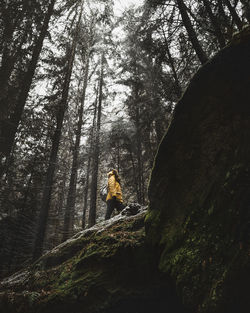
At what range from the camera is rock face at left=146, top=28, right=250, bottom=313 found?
8.15ft

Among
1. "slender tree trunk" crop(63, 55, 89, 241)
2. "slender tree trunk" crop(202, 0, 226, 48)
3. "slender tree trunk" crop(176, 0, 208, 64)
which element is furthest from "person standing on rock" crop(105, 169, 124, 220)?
"slender tree trunk" crop(202, 0, 226, 48)

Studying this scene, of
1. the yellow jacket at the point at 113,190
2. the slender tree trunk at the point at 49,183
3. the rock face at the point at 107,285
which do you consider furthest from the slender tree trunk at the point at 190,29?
the rock face at the point at 107,285

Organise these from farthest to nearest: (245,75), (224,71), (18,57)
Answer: (18,57) → (224,71) → (245,75)

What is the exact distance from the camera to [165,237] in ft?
12.2

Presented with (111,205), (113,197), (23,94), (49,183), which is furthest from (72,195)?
(23,94)

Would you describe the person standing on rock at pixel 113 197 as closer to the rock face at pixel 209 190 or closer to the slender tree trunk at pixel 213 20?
the rock face at pixel 209 190

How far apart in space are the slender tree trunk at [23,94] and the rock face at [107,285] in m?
4.40

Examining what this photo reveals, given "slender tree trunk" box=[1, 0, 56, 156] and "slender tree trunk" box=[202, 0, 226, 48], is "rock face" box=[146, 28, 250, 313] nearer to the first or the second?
"slender tree trunk" box=[202, 0, 226, 48]

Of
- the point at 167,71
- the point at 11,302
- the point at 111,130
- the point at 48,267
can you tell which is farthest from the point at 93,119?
the point at 11,302

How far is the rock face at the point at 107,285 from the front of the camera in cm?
356

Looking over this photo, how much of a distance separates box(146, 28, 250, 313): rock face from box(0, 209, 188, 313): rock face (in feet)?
1.65

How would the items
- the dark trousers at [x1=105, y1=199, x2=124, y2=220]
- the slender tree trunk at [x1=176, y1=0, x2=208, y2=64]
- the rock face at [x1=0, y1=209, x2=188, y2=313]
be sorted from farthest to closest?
the dark trousers at [x1=105, y1=199, x2=124, y2=220] < the slender tree trunk at [x1=176, y1=0, x2=208, y2=64] < the rock face at [x1=0, y1=209, x2=188, y2=313]

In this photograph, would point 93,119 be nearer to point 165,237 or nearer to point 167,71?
point 167,71

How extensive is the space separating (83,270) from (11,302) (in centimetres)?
176
